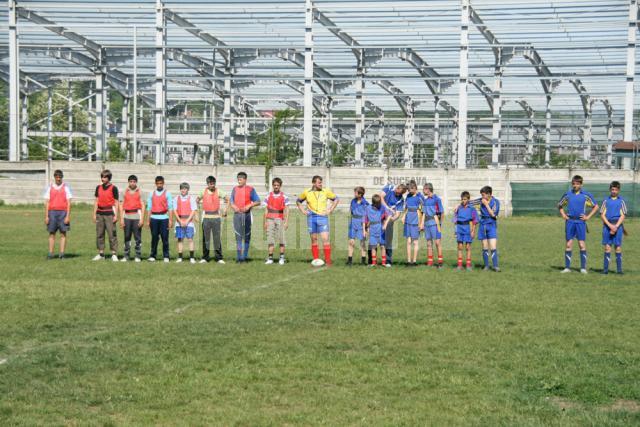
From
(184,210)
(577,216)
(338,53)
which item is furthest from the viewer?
(338,53)

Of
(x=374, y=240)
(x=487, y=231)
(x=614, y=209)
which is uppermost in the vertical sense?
(x=614, y=209)

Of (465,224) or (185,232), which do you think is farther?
(185,232)

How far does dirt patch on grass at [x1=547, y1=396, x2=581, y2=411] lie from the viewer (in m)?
7.81

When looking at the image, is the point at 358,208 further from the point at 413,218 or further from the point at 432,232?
the point at 432,232

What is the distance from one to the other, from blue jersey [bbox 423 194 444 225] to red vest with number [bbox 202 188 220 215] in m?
4.25

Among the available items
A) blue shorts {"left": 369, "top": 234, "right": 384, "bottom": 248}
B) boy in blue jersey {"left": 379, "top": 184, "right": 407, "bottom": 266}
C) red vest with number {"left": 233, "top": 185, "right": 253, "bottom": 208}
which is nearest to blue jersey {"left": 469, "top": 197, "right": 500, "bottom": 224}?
boy in blue jersey {"left": 379, "top": 184, "right": 407, "bottom": 266}

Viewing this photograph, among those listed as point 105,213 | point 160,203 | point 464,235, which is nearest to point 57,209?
point 105,213

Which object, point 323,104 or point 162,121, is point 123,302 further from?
point 323,104

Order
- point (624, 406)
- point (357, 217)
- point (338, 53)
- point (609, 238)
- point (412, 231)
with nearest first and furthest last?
point (624, 406) < point (609, 238) < point (412, 231) < point (357, 217) < point (338, 53)

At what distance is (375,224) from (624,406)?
Result: 39.2ft

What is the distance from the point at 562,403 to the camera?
7949 mm

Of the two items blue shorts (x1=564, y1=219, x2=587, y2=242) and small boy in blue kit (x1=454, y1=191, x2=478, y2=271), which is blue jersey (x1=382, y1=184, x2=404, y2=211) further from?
blue shorts (x1=564, y1=219, x2=587, y2=242)

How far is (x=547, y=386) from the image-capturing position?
8.39 m

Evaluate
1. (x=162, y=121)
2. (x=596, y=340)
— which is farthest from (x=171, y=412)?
(x=162, y=121)
